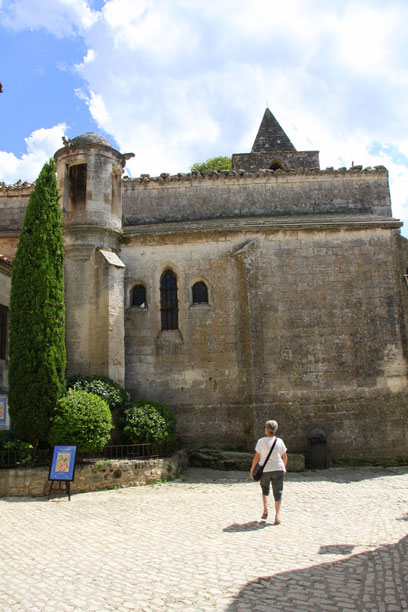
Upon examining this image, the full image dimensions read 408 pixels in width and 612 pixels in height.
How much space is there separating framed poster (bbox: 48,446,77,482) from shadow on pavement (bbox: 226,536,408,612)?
5459 mm

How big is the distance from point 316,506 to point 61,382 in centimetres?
629

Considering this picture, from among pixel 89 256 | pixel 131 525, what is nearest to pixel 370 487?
pixel 131 525

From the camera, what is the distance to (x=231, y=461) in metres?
12.6

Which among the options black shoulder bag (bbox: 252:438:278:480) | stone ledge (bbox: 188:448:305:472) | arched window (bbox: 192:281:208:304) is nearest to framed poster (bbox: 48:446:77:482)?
black shoulder bag (bbox: 252:438:278:480)

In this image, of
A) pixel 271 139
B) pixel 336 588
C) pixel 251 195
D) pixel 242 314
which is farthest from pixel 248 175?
pixel 336 588

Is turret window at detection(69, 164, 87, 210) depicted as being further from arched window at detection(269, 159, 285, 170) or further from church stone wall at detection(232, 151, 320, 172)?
arched window at detection(269, 159, 285, 170)

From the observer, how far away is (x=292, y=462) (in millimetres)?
12539

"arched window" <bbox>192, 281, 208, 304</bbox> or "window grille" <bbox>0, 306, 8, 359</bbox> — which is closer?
"window grille" <bbox>0, 306, 8, 359</bbox>

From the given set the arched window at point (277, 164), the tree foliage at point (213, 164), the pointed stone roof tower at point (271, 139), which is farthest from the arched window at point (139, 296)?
the tree foliage at point (213, 164)

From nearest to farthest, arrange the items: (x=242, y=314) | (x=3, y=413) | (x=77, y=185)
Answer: (x=3, y=413), (x=242, y=314), (x=77, y=185)

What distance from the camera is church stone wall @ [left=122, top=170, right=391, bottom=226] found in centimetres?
1584

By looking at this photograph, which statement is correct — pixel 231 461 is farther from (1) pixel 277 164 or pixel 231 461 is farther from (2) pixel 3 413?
(1) pixel 277 164

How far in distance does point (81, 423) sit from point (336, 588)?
272 inches

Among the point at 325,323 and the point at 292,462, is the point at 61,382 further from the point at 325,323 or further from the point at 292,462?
the point at 325,323
